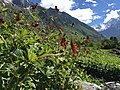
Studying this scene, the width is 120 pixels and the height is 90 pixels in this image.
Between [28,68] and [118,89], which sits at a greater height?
[28,68]

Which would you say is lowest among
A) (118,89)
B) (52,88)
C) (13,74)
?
(118,89)

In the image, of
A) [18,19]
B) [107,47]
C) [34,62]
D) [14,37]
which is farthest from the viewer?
[107,47]

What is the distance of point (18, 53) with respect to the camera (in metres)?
2.09

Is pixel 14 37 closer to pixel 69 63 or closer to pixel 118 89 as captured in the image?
pixel 69 63

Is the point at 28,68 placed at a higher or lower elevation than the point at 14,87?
higher

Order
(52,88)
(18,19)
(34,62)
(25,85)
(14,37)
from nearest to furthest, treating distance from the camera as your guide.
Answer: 1. (34,62)
2. (25,85)
3. (14,37)
4. (52,88)
5. (18,19)

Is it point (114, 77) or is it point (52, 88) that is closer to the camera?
point (52, 88)

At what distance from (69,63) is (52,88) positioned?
24.1 inches

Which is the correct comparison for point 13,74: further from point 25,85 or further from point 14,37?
point 14,37

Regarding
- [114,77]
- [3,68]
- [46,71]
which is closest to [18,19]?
[46,71]

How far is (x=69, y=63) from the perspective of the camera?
399 centimetres

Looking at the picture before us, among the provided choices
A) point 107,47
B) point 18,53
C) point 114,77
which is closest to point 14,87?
point 18,53

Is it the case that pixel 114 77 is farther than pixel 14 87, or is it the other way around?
pixel 114 77

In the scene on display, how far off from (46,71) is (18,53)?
684mm
